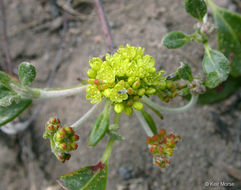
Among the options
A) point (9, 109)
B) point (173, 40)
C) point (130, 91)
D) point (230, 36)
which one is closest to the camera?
point (130, 91)

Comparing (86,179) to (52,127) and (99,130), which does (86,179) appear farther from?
(52,127)

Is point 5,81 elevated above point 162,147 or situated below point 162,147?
above

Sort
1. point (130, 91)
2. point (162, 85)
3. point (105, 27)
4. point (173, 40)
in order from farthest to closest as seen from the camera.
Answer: point (105, 27)
point (173, 40)
point (162, 85)
point (130, 91)

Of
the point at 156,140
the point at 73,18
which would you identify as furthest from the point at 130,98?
the point at 73,18

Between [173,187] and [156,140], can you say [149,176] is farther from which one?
[156,140]

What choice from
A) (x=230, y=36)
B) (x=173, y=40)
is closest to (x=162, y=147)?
(x=173, y=40)

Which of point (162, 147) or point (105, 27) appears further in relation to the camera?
point (105, 27)
